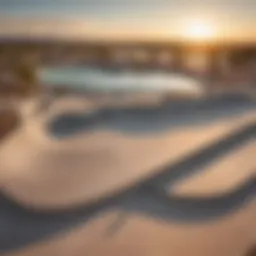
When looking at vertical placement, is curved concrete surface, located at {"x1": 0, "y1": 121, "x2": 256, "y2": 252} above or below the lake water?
below

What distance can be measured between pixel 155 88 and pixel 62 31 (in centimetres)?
20

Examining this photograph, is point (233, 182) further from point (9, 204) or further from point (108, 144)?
point (9, 204)

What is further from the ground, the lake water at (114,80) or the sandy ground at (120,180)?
the lake water at (114,80)

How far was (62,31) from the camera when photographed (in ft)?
3.38

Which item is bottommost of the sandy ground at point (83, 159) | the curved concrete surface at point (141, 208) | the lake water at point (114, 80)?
the curved concrete surface at point (141, 208)

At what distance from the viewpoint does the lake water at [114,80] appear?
1.00m

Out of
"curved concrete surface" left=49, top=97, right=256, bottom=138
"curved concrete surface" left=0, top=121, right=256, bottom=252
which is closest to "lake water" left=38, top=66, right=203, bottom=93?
"curved concrete surface" left=49, top=97, right=256, bottom=138

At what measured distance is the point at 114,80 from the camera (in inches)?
39.6

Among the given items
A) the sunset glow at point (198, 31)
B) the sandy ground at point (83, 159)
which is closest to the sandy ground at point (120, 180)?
the sandy ground at point (83, 159)

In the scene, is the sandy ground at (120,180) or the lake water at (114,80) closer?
the sandy ground at (120,180)

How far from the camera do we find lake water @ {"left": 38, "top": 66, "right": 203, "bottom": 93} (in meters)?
1.00

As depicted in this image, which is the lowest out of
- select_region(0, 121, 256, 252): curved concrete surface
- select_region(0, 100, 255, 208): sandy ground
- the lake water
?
select_region(0, 121, 256, 252): curved concrete surface

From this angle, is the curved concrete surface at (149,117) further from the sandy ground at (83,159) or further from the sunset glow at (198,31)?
the sunset glow at (198,31)

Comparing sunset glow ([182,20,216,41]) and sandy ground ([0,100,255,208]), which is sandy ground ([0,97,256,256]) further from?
sunset glow ([182,20,216,41])
